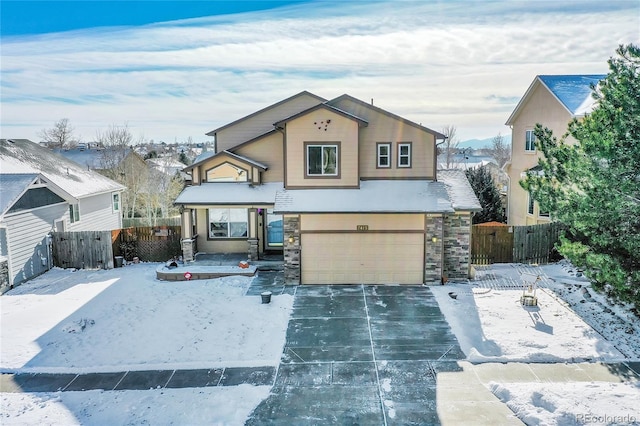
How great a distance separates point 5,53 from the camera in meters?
15.5

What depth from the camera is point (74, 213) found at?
20.9 m

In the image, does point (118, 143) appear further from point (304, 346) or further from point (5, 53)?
point (304, 346)

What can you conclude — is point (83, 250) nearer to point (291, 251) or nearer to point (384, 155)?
point (291, 251)

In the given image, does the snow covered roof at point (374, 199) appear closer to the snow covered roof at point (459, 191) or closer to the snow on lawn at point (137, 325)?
the snow covered roof at point (459, 191)

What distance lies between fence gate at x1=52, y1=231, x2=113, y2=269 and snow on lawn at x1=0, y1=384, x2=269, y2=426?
32.2 feet

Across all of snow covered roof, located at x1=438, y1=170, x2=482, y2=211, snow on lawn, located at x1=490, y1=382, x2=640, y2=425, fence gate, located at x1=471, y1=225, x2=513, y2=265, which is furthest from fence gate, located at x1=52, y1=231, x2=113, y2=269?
snow on lawn, located at x1=490, y1=382, x2=640, y2=425

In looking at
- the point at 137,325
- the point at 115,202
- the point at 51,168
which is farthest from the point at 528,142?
the point at 51,168

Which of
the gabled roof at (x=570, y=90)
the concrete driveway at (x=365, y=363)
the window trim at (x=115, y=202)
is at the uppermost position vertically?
the gabled roof at (x=570, y=90)

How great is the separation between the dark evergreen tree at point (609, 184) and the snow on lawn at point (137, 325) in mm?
7831

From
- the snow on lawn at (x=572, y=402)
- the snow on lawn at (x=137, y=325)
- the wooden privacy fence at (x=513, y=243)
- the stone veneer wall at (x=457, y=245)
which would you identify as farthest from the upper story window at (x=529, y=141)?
the snow on lawn at (x=572, y=402)

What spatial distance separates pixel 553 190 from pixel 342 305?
6.83 metres

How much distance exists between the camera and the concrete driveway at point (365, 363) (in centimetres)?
816

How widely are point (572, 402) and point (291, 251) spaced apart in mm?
9887
